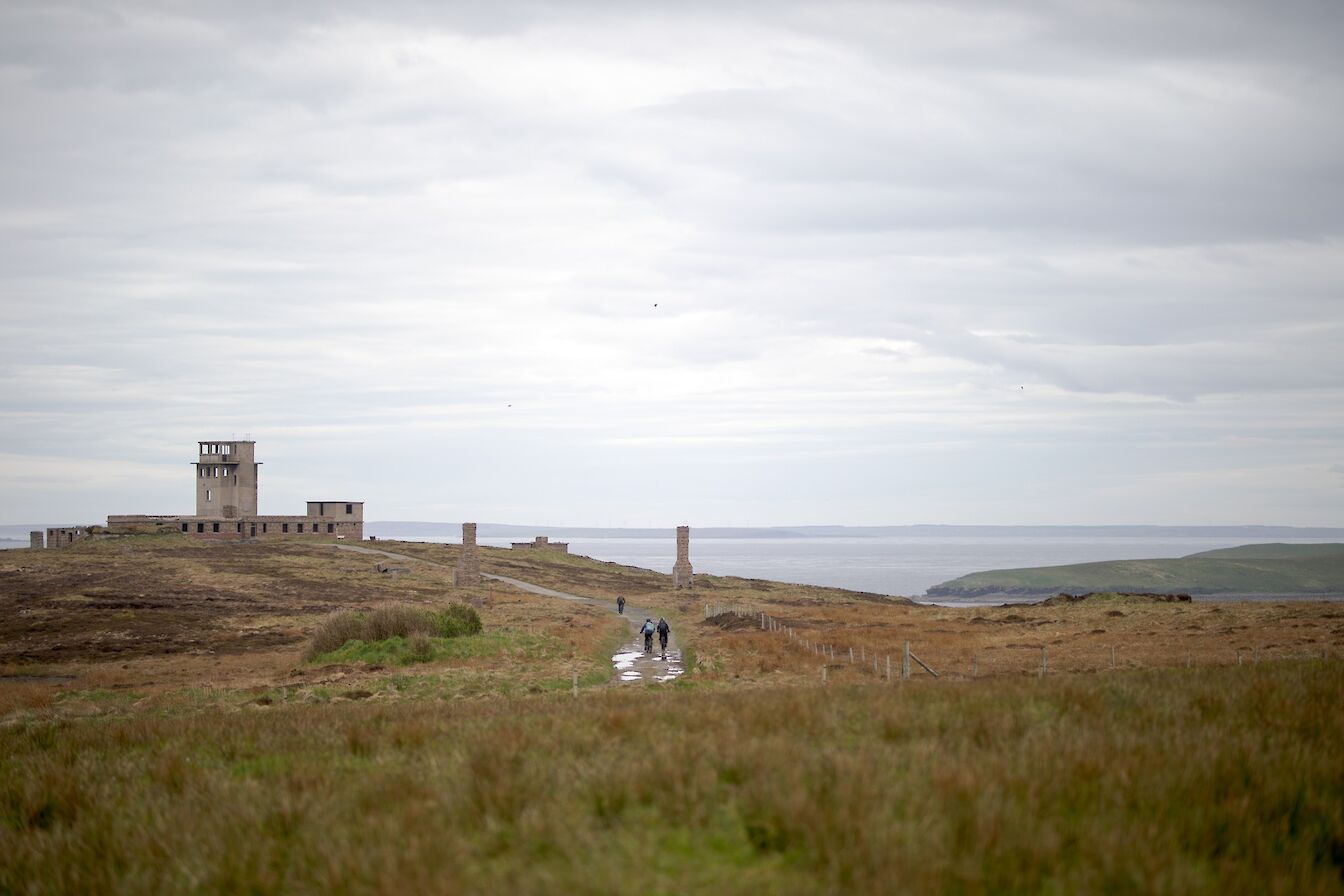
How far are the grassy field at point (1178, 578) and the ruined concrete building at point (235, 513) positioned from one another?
259ft

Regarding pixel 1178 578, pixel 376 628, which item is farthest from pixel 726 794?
pixel 1178 578

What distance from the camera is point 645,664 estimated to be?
34.3 metres

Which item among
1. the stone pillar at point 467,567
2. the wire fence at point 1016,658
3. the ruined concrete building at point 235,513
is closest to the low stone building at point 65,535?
the ruined concrete building at point 235,513

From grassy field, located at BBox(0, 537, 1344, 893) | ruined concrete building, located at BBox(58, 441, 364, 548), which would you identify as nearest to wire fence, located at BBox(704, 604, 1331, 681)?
grassy field, located at BBox(0, 537, 1344, 893)

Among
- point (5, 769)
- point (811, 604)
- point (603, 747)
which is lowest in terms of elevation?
point (811, 604)

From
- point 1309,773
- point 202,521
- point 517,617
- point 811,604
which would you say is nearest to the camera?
point 1309,773

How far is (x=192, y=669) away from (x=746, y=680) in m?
21.2

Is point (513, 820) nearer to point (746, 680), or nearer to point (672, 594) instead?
point (746, 680)

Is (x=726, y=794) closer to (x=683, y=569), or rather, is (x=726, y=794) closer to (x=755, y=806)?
(x=755, y=806)

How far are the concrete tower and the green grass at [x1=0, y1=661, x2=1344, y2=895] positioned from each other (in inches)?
4351

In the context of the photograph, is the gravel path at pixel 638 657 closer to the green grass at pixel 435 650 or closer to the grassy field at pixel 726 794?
the green grass at pixel 435 650

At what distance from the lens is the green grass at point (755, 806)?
5.77m

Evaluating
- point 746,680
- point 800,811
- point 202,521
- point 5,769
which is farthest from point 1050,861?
point 202,521

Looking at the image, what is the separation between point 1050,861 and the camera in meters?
5.73
